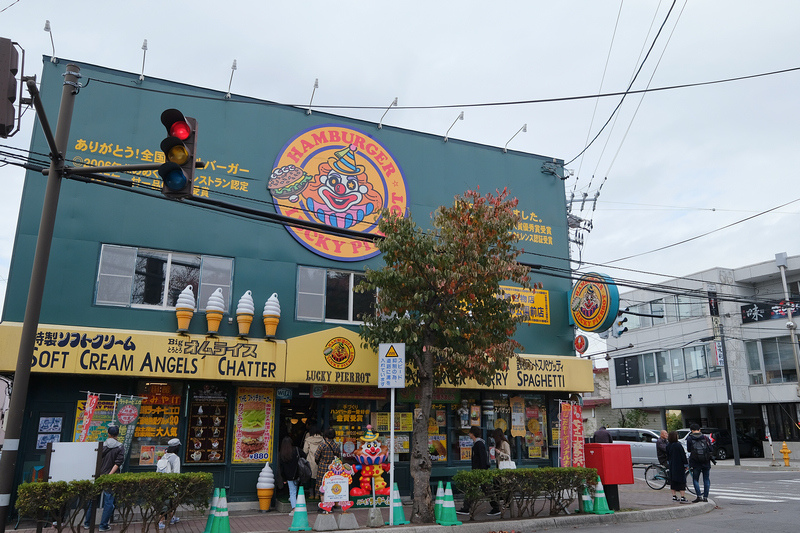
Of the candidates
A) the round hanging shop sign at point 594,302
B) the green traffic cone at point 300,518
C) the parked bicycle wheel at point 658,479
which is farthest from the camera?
the parked bicycle wheel at point 658,479

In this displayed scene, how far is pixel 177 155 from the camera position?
7.66m

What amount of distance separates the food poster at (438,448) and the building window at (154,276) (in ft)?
20.2

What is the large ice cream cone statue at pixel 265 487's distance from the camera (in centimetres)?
1324

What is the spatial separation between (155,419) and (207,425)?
109cm

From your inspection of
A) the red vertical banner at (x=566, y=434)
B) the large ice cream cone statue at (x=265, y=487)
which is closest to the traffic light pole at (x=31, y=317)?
the large ice cream cone statue at (x=265, y=487)

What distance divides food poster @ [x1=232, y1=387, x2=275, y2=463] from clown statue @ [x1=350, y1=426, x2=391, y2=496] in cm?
211

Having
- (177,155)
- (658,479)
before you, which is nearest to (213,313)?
(177,155)

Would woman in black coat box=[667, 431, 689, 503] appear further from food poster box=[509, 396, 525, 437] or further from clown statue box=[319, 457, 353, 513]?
clown statue box=[319, 457, 353, 513]

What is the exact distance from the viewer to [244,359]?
1333 cm

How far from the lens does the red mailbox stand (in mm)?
13164

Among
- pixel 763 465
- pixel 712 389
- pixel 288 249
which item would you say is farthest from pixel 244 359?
pixel 712 389

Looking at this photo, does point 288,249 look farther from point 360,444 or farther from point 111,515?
point 111,515

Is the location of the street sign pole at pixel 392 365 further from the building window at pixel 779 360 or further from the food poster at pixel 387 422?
the building window at pixel 779 360

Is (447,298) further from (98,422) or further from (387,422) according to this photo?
(98,422)
